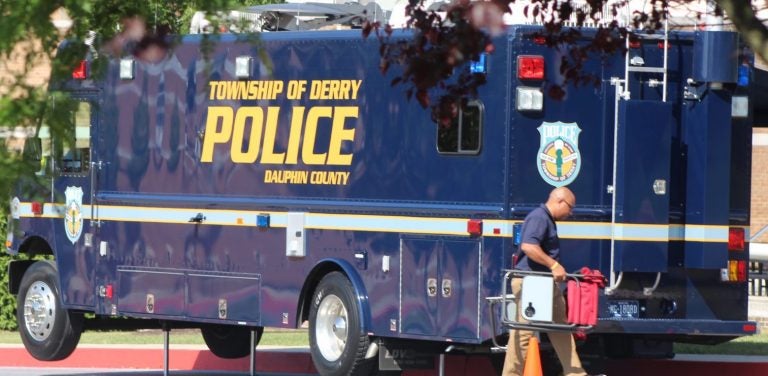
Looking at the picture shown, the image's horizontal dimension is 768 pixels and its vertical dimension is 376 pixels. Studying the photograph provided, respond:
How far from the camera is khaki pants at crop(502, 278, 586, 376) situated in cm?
1255

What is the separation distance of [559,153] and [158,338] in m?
8.23

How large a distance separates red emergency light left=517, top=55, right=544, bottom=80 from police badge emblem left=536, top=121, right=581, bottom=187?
374mm

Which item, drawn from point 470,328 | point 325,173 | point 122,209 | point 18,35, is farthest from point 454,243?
point 18,35

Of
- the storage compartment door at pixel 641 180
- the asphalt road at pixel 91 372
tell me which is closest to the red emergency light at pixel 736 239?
the storage compartment door at pixel 641 180

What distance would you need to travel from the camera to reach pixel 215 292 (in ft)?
48.6

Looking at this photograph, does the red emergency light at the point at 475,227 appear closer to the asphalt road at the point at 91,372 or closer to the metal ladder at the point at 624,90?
the metal ladder at the point at 624,90

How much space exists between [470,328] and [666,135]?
202 centimetres

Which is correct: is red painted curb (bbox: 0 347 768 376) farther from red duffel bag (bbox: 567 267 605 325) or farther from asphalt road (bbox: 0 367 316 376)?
red duffel bag (bbox: 567 267 605 325)

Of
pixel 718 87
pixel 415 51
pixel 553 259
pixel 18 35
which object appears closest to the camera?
pixel 18 35

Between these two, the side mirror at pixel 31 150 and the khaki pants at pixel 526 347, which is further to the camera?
the khaki pants at pixel 526 347

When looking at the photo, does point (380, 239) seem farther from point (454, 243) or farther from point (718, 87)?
point (718, 87)

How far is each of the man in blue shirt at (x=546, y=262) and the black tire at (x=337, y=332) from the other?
1.39m

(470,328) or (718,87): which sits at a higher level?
(718,87)

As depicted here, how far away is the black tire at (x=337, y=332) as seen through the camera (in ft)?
44.5
